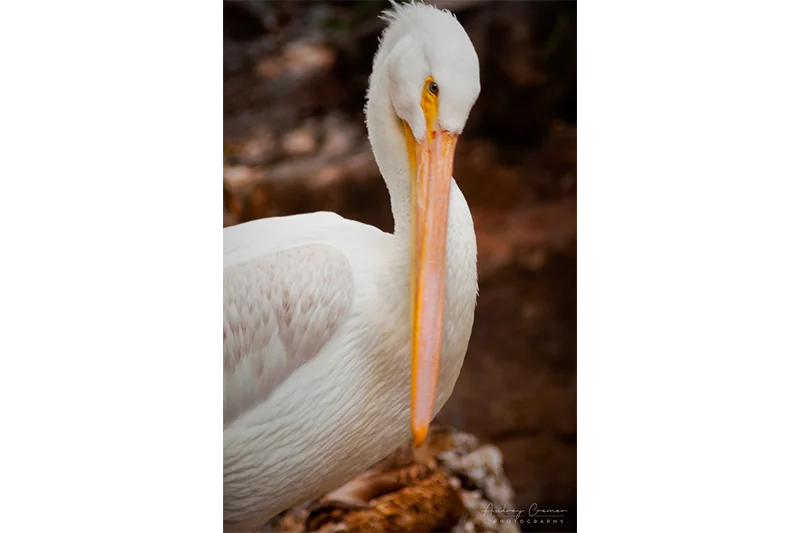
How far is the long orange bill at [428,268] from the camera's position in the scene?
1.83 metres

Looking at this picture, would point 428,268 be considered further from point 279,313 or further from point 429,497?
point 429,497

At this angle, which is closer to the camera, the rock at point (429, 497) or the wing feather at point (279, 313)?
the wing feather at point (279, 313)

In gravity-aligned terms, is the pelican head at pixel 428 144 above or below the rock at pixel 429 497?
above

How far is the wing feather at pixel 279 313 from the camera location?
73.7 inches

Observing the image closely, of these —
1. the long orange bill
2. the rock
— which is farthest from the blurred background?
the long orange bill

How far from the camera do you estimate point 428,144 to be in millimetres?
1852

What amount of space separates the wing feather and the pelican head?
0.59 ft

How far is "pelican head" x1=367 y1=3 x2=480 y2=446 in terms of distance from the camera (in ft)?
5.97

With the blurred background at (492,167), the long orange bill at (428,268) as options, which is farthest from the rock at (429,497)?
the long orange bill at (428,268)

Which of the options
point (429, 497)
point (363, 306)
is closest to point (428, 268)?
point (363, 306)

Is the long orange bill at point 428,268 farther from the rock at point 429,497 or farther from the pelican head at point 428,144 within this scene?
the rock at point 429,497

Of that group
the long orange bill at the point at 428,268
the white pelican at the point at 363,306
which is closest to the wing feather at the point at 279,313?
the white pelican at the point at 363,306

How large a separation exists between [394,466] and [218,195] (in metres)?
0.77

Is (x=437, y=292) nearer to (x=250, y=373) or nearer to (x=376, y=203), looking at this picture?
(x=376, y=203)
